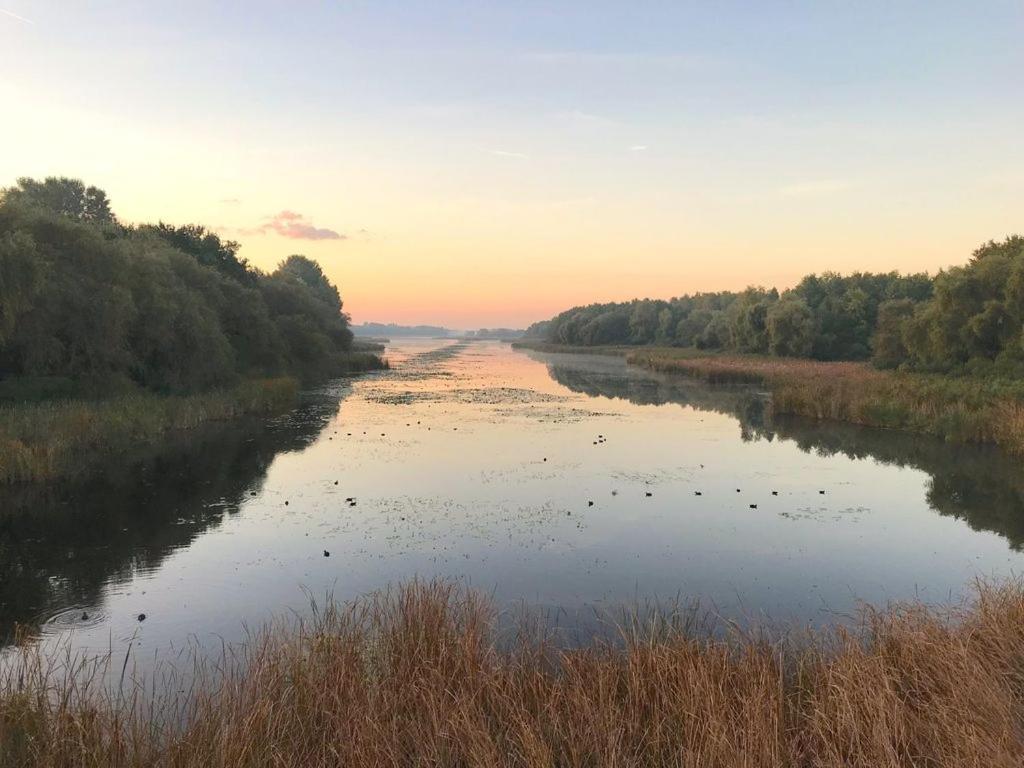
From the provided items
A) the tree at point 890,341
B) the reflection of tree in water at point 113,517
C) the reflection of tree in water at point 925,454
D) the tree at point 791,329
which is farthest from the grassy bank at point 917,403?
the reflection of tree in water at point 113,517

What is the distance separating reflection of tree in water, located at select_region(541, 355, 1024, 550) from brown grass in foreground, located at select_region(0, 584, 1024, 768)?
1246 centimetres

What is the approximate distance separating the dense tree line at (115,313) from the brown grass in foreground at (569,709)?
948 inches

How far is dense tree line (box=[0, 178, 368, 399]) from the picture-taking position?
87.8ft

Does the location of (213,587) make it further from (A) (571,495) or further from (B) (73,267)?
(B) (73,267)

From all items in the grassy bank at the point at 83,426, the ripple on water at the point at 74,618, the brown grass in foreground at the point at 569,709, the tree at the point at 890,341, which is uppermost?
the tree at the point at 890,341

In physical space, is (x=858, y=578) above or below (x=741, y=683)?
below

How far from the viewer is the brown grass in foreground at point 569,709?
604 centimetres

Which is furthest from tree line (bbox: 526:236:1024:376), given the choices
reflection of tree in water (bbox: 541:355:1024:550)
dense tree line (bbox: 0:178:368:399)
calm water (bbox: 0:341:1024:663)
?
dense tree line (bbox: 0:178:368:399)

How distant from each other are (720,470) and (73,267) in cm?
3103

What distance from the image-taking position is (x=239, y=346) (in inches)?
1957

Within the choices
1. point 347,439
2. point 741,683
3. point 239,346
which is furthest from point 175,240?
point 741,683

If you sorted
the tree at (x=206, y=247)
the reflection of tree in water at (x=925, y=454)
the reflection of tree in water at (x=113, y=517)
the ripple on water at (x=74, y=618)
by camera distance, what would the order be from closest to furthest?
1. the ripple on water at (x=74, y=618)
2. the reflection of tree in water at (x=113, y=517)
3. the reflection of tree in water at (x=925, y=454)
4. the tree at (x=206, y=247)

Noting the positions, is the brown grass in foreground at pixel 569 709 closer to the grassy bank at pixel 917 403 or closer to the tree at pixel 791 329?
the grassy bank at pixel 917 403

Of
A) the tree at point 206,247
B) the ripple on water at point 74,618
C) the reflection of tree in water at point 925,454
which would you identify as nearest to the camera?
the ripple on water at point 74,618
